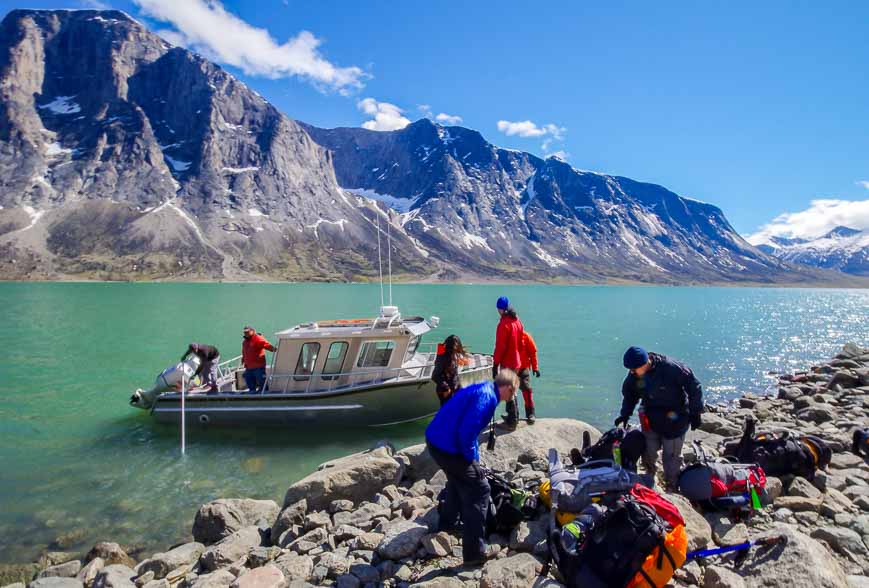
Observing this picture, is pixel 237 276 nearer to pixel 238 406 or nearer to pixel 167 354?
pixel 167 354

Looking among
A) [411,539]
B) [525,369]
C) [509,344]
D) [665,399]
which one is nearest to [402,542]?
[411,539]

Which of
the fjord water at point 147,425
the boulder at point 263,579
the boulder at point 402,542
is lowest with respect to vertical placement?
the fjord water at point 147,425

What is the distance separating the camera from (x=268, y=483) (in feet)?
44.7

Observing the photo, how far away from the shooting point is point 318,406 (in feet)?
54.2

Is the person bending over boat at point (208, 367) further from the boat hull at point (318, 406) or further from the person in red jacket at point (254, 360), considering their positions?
the person in red jacket at point (254, 360)

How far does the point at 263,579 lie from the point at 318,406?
10433mm

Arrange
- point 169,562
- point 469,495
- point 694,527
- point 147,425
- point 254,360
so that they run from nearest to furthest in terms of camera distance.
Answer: point 694,527 → point 469,495 → point 169,562 → point 254,360 → point 147,425

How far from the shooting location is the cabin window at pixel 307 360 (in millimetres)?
16797

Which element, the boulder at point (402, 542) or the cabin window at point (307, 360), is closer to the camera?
→ the boulder at point (402, 542)

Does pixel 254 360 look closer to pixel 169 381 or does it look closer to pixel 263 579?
pixel 169 381

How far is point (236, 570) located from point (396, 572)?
2.90m

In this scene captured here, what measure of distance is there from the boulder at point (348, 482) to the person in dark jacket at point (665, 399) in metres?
5.04

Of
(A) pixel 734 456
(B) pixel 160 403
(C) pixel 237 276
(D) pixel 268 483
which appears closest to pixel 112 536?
(D) pixel 268 483

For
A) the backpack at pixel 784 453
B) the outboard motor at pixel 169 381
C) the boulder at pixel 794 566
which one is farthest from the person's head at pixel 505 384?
the outboard motor at pixel 169 381
